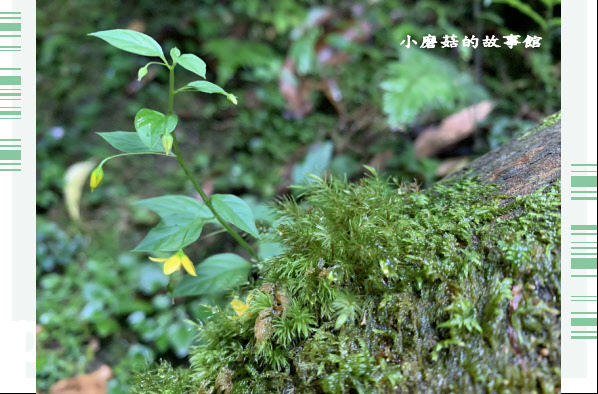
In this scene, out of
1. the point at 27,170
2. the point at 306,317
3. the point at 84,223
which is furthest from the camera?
the point at 84,223

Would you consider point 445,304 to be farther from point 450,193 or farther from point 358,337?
point 450,193

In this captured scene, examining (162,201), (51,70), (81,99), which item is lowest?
(162,201)

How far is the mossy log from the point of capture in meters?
0.85

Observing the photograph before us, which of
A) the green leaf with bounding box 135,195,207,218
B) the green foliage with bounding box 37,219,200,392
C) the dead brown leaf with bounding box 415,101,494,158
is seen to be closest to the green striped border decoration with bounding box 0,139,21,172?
the green leaf with bounding box 135,195,207,218

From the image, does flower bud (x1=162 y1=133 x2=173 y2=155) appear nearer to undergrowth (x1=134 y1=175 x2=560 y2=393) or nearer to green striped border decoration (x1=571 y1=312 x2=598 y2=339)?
undergrowth (x1=134 y1=175 x2=560 y2=393)

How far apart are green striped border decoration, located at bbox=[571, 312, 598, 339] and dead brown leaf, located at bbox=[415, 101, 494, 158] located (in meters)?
1.87

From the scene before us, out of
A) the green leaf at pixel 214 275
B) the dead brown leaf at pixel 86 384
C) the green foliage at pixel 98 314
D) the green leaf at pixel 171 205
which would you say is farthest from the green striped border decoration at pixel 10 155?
the dead brown leaf at pixel 86 384

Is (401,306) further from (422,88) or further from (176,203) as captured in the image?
(422,88)

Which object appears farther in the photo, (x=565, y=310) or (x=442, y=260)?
(x=442, y=260)

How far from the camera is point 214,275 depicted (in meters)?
1.41

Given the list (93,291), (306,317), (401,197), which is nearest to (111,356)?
(93,291)

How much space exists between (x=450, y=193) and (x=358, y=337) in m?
0.57

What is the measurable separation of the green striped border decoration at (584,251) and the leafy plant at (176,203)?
2.68 ft

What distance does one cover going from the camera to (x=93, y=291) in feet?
8.21
